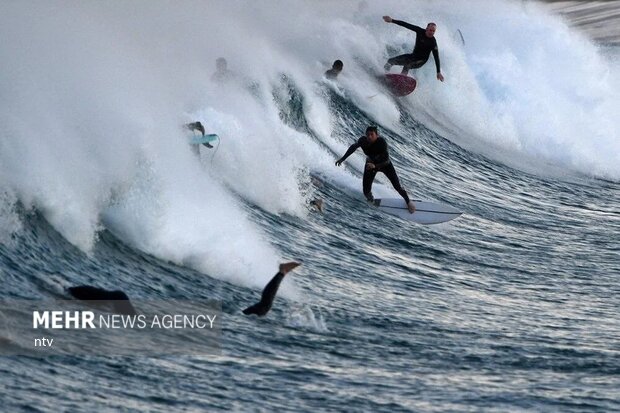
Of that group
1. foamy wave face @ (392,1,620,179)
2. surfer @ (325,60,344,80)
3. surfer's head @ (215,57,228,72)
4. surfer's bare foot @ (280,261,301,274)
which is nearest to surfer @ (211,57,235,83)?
surfer's head @ (215,57,228,72)

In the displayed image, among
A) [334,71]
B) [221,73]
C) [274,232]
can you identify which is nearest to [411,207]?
[274,232]

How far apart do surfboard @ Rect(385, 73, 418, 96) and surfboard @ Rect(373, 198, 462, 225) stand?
654 cm

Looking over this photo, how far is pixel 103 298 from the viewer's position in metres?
11.6

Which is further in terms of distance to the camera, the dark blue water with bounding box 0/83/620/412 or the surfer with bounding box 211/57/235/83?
the surfer with bounding box 211/57/235/83

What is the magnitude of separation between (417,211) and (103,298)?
791 centimetres

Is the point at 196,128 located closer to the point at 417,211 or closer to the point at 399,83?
the point at 417,211

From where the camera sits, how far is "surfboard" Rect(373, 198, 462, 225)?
61.3 feet

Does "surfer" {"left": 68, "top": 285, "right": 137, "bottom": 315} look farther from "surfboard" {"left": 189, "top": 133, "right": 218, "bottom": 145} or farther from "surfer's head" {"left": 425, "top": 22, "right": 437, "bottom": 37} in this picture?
"surfer's head" {"left": 425, "top": 22, "right": 437, "bottom": 37}

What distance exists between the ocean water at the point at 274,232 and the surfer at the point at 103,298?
0.17m

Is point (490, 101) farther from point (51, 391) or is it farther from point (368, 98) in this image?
point (51, 391)

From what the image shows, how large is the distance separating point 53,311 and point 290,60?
42.1 ft

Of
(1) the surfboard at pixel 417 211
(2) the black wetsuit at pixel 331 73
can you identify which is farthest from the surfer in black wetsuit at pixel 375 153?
(2) the black wetsuit at pixel 331 73

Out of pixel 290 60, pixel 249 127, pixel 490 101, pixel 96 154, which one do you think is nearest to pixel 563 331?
pixel 96 154

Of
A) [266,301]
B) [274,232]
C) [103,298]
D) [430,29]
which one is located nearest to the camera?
[103,298]
